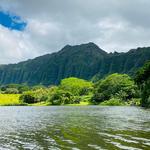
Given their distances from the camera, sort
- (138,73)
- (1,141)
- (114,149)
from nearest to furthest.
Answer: (114,149) → (1,141) → (138,73)

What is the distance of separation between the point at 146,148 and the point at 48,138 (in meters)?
16.7


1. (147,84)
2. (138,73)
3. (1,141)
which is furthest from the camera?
(138,73)

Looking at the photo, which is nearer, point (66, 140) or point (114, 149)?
point (114, 149)

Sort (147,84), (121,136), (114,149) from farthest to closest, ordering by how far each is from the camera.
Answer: (147,84) → (121,136) → (114,149)

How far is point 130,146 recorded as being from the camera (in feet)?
134

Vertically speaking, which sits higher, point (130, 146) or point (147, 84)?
point (147, 84)

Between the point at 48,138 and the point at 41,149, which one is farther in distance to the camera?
the point at 48,138

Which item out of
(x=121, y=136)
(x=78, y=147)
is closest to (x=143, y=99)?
(x=121, y=136)

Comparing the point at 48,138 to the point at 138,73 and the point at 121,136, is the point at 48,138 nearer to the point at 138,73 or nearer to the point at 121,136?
the point at 121,136

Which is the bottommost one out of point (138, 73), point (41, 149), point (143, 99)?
point (41, 149)

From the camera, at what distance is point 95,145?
139ft

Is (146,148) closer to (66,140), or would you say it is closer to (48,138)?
(66,140)

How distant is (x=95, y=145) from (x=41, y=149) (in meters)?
7.16

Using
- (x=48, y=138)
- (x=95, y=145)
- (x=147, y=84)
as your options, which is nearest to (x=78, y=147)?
(x=95, y=145)
